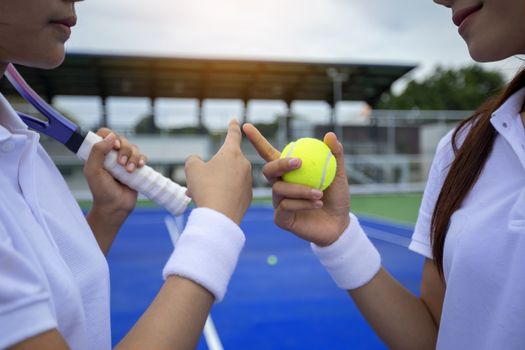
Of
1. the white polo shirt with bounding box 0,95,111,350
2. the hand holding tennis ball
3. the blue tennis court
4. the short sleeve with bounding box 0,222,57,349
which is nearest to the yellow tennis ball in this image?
the hand holding tennis ball

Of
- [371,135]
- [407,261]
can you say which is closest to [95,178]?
[407,261]

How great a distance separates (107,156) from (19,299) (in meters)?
0.91

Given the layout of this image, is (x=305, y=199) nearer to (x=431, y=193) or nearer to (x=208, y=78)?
(x=431, y=193)

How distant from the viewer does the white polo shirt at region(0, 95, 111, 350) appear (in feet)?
3.03

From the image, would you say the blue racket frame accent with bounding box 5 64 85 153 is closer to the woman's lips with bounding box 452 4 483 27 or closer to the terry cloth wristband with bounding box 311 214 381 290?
the terry cloth wristband with bounding box 311 214 381 290

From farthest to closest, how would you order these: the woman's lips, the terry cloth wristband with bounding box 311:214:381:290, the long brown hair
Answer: the terry cloth wristband with bounding box 311:214:381:290, the long brown hair, the woman's lips

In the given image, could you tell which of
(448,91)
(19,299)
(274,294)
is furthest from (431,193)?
(448,91)

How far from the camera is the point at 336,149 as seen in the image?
5.21ft

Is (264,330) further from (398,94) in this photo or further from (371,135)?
(398,94)

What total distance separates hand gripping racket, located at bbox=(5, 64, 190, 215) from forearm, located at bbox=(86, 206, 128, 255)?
0.44 feet

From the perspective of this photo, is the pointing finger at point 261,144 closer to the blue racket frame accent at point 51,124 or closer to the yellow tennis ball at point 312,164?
the yellow tennis ball at point 312,164

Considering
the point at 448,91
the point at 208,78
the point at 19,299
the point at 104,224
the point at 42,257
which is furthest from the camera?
the point at 448,91

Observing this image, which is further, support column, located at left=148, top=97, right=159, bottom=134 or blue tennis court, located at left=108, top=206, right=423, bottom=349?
support column, located at left=148, top=97, right=159, bottom=134

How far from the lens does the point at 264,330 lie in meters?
4.27
